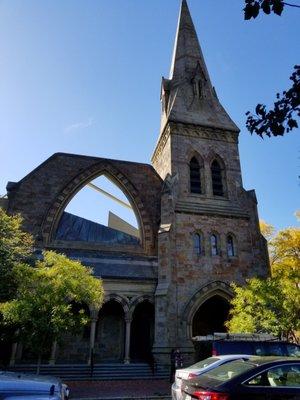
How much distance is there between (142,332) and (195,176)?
11.0 metres

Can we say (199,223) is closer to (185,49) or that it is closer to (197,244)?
(197,244)

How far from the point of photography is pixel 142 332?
21.4 metres

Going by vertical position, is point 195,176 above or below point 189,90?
below

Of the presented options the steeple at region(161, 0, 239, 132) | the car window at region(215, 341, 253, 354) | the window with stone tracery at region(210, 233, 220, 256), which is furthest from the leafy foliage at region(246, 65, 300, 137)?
the steeple at region(161, 0, 239, 132)

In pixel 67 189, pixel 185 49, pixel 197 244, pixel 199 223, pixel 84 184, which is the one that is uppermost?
pixel 185 49

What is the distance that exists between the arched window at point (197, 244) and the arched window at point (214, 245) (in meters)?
0.75

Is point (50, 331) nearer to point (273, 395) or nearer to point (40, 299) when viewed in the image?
point (40, 299)

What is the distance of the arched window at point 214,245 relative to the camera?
2232 centimetres

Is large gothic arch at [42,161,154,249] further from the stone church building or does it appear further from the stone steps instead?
the stone steps

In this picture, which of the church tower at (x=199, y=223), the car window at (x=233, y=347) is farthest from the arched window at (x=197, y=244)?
the car window at (x=233, y=347)

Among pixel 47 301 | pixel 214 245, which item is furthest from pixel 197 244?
pixel 47 301

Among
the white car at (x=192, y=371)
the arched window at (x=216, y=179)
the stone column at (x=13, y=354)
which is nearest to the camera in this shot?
the white car at (x=192, y=371)

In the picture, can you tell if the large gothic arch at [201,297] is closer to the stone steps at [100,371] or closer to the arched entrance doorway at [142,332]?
the arched entrance doorway at [142,332]

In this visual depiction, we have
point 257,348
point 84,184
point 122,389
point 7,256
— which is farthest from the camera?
point 84,184
